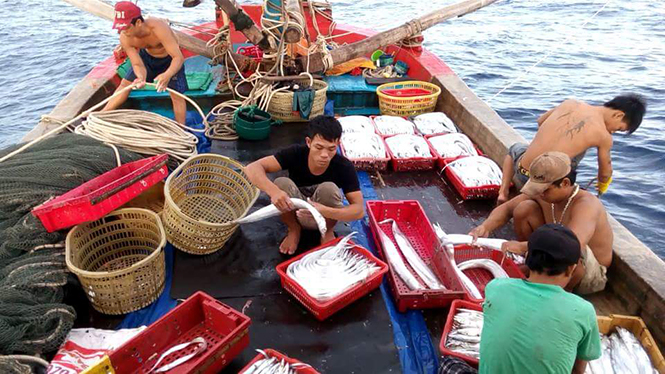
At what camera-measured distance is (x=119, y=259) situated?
378 cm

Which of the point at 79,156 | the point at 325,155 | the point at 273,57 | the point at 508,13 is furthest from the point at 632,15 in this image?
the point at 79,156

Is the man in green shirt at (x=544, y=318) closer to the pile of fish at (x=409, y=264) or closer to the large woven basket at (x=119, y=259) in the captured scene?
the pile of fish at (x=409, y=264)

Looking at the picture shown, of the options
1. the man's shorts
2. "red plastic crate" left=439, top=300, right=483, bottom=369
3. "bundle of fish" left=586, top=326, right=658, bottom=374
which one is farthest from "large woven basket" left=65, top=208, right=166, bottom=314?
the man's shorts

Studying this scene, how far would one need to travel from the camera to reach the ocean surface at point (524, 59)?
7.53 m

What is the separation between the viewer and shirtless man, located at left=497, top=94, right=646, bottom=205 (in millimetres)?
3764

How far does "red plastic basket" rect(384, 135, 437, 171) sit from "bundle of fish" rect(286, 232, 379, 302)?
2.06 meters

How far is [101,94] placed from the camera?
6.99m

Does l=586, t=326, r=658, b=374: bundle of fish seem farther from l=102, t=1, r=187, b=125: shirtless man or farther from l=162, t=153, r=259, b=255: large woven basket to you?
l=102, t=1, r=187, b=125: shirtless man

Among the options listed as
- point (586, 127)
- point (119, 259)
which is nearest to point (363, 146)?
point (586, 127)

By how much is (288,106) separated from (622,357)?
16.8 feet

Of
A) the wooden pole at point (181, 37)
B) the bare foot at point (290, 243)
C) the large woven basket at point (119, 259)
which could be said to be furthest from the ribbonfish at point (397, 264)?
the wooden pole at point (181, 37)

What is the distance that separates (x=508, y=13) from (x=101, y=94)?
829 inches

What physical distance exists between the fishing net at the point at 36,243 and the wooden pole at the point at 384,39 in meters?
3.86

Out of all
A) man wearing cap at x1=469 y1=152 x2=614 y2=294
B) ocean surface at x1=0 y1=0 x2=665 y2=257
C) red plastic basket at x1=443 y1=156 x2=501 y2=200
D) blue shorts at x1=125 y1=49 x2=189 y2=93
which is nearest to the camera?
man wearing cap at x1=469 y1=152 x2=614 y2=294
